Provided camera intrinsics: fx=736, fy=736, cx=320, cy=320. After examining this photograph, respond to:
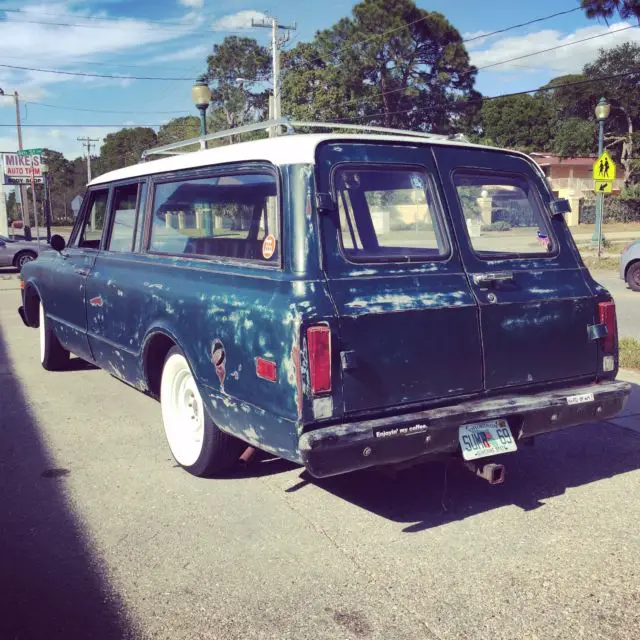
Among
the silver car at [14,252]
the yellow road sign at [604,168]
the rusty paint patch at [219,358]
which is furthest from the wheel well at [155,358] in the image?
the silver car at [14,252]

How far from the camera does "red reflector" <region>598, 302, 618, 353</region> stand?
421 cm

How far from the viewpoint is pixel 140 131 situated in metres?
97.1

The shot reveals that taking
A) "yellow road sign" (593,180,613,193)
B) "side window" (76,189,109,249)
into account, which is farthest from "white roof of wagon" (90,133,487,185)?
"yellow road sign" (593,180,613,193)

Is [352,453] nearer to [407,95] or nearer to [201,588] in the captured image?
[201,588]

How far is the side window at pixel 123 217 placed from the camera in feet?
17.6

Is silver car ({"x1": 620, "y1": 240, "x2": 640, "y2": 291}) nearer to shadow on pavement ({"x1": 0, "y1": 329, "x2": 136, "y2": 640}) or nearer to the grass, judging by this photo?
the grass

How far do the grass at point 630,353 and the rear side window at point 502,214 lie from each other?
3.32m

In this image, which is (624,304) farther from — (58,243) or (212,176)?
(212,176)

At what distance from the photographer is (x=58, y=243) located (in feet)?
21.8

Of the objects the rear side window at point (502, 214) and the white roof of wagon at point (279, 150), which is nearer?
the white roof of wagon at point (279, 150)

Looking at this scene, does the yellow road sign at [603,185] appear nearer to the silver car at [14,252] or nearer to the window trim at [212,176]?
the window trim at [212,176]

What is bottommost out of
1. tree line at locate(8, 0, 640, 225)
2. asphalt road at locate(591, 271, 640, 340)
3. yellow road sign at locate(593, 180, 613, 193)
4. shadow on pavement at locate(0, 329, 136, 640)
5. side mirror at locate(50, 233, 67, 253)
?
asphalt road at locate(591, 271, 640, 340)

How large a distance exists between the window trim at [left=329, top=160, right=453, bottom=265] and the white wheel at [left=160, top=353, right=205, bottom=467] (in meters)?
1.40

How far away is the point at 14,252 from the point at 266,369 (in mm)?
21052
